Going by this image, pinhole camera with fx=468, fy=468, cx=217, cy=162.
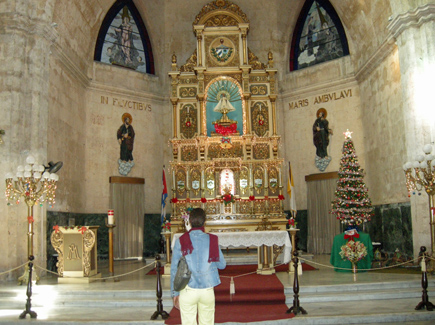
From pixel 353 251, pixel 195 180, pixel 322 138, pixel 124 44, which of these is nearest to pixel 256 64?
pixel 322 138

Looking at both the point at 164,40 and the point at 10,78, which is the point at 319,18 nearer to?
the point at 164,40

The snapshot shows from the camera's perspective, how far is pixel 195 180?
16938mm

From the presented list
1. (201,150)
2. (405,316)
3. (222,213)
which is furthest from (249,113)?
Result: (405,316)

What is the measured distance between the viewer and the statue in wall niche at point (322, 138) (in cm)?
1753

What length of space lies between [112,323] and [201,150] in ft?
32.2

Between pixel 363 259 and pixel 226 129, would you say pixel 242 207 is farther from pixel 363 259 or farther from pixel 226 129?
pixel 363 259

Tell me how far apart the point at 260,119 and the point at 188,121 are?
8.80 ft

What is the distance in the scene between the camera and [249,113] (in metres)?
17.3

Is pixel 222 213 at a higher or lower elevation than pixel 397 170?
lower

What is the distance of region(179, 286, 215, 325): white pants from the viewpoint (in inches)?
Answer: 206

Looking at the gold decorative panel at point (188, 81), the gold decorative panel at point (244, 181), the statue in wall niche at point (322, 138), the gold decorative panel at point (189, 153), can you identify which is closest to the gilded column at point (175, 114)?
the gold decorative panel at point (189, 153)

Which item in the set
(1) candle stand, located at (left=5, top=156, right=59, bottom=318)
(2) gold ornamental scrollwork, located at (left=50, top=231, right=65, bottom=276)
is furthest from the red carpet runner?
(1) candle stand, located at (left=5, top=156, right=59, bottom=318)

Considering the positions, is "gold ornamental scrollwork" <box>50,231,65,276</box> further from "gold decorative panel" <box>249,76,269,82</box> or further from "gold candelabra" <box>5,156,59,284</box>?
"gold decorative panel" <box>249,76,269,82</box>

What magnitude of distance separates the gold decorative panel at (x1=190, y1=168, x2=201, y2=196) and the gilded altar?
0.04 metres
